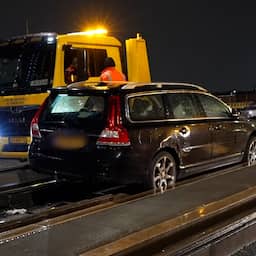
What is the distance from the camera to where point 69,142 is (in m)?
7.89

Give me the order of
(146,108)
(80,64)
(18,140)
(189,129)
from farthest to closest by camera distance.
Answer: (80,64)
(18,140)
(189,129)
(146,108)

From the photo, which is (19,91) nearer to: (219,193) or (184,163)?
(184,163)

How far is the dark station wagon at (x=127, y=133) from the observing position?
759 centimetres

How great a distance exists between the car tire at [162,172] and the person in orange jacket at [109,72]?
3.03m

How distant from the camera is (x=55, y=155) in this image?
8.03 meters

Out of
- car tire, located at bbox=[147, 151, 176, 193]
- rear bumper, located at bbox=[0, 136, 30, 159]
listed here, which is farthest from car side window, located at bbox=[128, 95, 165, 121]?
rear bumper, located at bbox=[0, 136, 30, 159]

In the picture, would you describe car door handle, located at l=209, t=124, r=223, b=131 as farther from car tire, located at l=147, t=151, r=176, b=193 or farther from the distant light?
the distant light

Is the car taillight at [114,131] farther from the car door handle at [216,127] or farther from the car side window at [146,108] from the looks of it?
the car door handle at [216,127]

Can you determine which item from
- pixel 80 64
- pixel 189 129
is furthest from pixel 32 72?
pixel 189 129

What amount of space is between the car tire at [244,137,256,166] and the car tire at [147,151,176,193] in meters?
2.21

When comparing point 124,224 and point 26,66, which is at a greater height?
point 26,66

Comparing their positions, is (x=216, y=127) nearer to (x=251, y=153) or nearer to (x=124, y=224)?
(x=251, y=153)

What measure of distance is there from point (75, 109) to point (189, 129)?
1.70m

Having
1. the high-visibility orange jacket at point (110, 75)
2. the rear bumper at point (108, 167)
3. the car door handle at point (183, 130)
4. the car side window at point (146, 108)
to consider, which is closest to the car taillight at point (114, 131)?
the rear bumper at point (108, 167)
